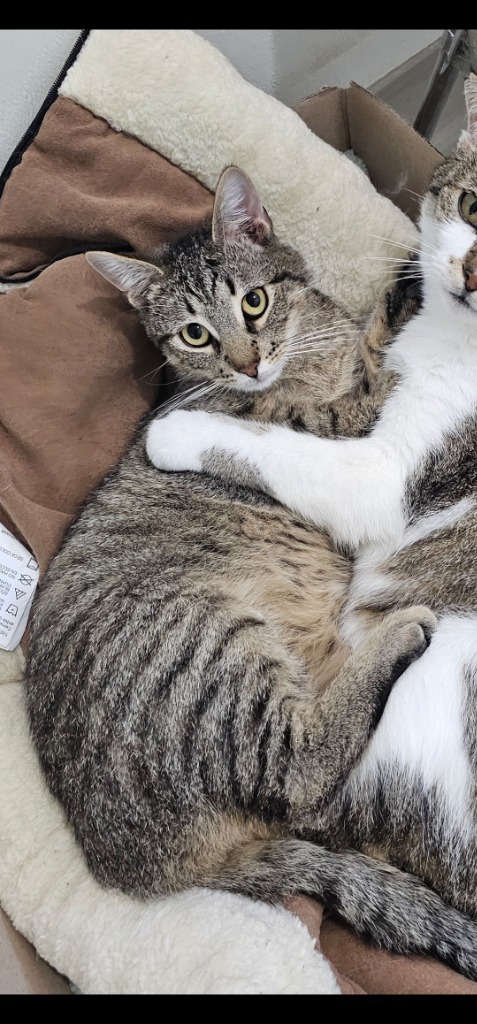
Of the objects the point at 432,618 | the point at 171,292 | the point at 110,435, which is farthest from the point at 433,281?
the point at 110,435

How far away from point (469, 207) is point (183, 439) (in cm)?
95

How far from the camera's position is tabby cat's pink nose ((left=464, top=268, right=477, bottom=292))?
64.7 inches

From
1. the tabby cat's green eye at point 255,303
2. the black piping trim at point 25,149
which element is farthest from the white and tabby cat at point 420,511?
the black piping trim at point 25,149

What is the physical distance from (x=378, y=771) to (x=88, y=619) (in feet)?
2.59

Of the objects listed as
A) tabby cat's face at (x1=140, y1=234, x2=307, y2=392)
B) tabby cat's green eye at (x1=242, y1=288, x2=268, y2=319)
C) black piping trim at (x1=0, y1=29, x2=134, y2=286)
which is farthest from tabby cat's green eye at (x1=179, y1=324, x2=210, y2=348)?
black piping trim at (x1=0, y1=29, x2=134, y2=286)

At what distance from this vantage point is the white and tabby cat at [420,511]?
1.57 meters

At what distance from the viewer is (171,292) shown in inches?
78.8

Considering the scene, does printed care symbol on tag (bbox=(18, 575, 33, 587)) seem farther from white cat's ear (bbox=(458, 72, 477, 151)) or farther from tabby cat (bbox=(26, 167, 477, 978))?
white cat's ear (bbox=(458, 72, 477, 151))

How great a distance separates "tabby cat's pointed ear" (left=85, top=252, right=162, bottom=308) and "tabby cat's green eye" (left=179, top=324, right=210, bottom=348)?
17 cm

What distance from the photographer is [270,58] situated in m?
2.67

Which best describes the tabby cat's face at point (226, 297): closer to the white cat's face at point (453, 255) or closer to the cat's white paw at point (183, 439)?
the cat's white paw at point (183, 439)

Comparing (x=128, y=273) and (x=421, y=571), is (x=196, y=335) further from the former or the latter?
(x=421, y=571)

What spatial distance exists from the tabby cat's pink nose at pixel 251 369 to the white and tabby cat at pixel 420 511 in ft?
0.49
